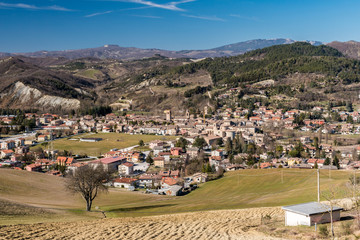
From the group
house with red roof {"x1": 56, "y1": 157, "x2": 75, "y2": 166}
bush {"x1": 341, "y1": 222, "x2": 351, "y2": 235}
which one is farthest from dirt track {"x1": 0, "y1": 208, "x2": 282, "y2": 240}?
house with red roof {"x1": 56, "y1": 157, "x2": 75, "y2": 166}

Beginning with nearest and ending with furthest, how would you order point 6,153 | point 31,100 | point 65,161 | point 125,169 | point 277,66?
point 125,169 < point 65,161 < point 6,153 < point 31,100 < point 277,66

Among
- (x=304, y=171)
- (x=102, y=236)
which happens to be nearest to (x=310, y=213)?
(x=102, y=236)

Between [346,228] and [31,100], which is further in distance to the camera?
[31,100]

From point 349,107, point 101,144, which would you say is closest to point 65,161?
point 101,144

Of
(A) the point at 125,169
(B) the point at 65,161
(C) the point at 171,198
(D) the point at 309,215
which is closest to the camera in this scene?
(D) the point at 309,215

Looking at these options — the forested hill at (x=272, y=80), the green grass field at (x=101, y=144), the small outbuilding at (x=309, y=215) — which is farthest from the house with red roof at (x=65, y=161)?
the forested hill at (x=272, y=80)

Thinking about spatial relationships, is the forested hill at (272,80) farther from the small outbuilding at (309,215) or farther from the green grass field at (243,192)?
the small outbuilding at (309,215)

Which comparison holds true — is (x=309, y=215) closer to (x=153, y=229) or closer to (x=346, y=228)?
(x=346, y=228)
